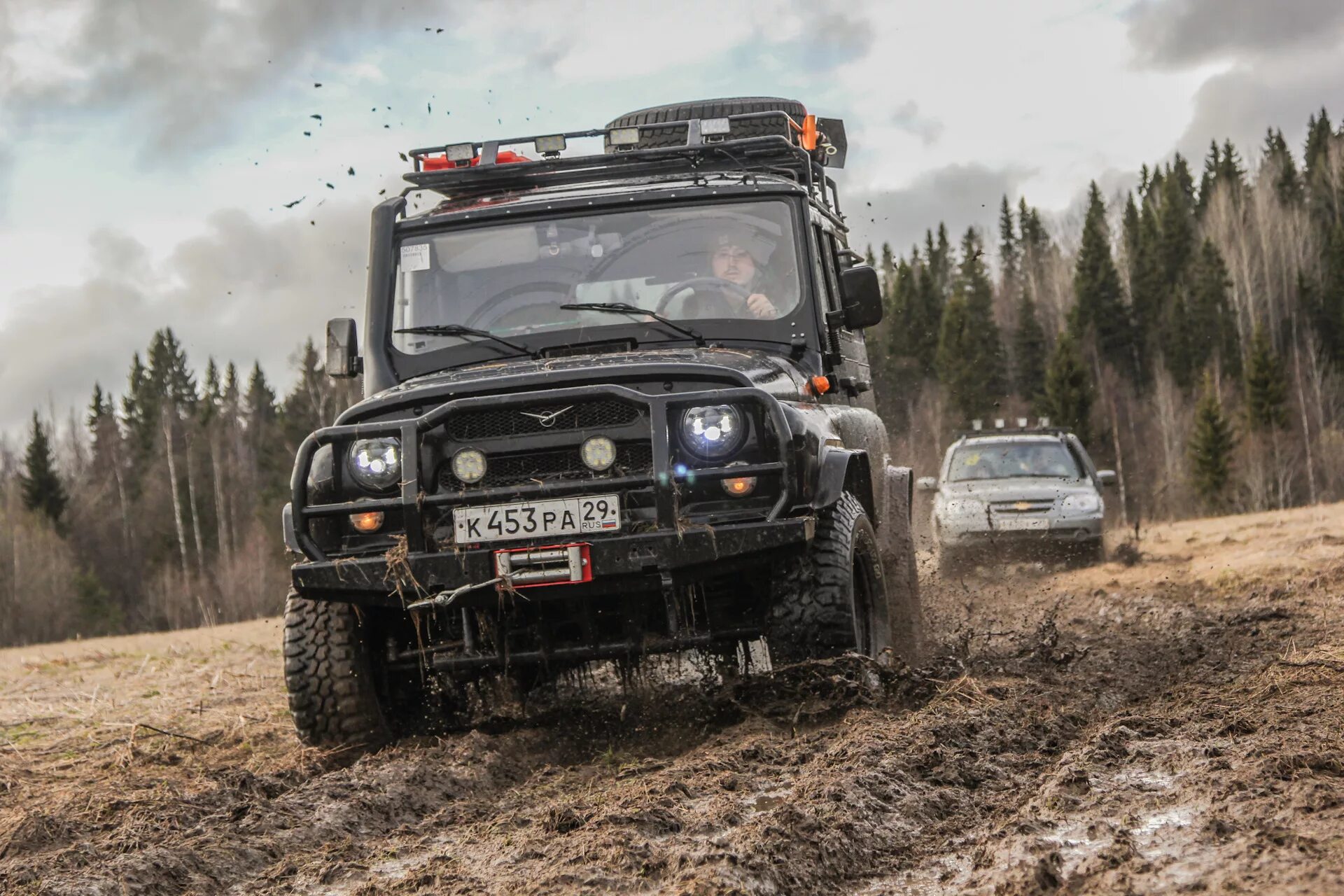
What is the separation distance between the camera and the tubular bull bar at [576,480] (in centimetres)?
520

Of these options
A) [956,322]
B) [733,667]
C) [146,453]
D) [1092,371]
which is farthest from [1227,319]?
[733,667]

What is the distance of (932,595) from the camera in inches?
431

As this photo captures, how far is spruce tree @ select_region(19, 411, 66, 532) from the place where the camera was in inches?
2729

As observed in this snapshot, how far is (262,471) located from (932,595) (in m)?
58.0

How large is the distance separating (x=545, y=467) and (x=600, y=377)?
0.40 metres

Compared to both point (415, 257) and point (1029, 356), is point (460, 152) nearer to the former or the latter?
point (415, 257)

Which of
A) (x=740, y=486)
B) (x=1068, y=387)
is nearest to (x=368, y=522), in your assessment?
(x=740, y=486)

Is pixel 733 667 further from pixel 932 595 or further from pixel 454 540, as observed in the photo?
pixel 932 595

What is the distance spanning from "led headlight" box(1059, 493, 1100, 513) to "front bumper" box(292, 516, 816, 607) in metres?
11.1

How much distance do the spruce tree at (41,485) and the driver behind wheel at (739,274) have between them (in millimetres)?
68937

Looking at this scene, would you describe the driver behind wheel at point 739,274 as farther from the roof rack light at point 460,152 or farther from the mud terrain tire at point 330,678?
the mud terrain tire at point 330,678

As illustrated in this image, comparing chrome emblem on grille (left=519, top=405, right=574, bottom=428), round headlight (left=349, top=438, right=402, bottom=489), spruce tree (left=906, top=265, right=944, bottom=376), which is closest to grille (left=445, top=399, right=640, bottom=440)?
chrome emblem on grille (left=519, top=405, right=574, bottom=428)

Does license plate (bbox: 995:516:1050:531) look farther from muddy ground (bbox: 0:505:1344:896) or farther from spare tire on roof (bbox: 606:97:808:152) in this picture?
muddy ground (bbox: 0:505:1344:896)

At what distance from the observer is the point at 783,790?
4.14 metres
